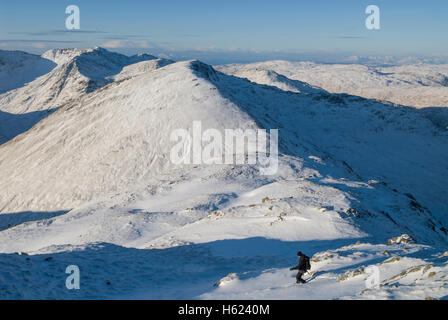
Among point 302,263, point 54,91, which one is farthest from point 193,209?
point 54,91

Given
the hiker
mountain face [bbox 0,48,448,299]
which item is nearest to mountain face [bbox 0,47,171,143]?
mountain face [bbox 0,48,448,299]

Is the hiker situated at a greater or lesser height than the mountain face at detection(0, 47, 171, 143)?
lesser

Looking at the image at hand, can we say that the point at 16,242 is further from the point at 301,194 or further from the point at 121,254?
the point at 301,194

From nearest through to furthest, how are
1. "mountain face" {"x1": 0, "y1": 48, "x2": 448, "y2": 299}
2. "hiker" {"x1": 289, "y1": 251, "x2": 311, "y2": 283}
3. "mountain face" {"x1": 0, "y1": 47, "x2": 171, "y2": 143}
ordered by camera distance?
"hiker" {"x1": 289, "y1": 251, "x2": 311, "y2": 283}, "mountain face" {"x1": 0, "y1": 48, "x2": 448, "y2": 299}, "mountain face" {"x1": 0, "y1": 47, "x2": 171, "y2": 143}

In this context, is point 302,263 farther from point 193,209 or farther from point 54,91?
point 54,91

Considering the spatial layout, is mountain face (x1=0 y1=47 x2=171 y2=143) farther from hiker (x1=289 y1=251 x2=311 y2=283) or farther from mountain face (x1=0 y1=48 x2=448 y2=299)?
hiker (x1=289 y1=251 x2=311 y2=283)

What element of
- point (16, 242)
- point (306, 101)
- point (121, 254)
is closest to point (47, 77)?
point (306, 101)
